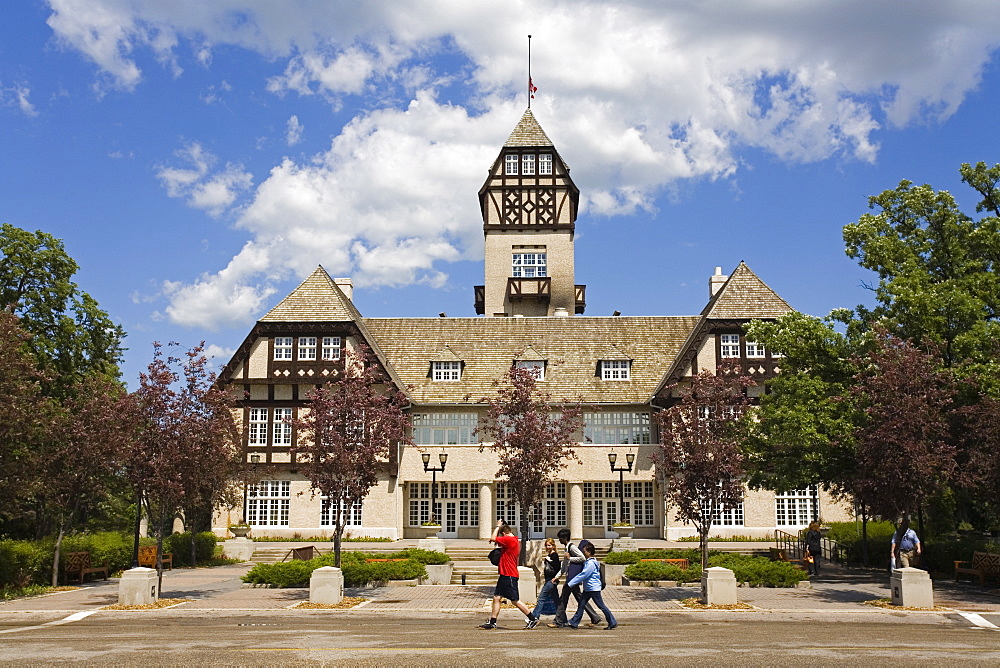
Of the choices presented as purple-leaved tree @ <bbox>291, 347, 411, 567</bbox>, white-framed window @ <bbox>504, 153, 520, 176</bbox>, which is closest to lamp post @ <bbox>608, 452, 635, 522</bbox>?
Result: purple-leaved tree @ <bbox>291, 347, 411, 567</bbox>

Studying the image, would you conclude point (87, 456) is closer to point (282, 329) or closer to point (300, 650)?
point (300, 650)

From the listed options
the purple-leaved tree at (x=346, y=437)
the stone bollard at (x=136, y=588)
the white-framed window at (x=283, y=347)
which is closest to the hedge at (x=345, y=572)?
the purple-leaved tree at (x=346, y=437)

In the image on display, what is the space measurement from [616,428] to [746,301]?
7.84 meters

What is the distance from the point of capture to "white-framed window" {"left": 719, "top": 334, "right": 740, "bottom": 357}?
37.3 metres

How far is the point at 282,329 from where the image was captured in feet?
124

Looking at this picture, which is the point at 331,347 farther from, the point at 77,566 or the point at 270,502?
the point at 77,566

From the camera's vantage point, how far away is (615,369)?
131ft

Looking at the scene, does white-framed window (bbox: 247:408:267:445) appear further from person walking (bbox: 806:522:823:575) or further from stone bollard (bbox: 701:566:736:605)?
stone bollard (bbox: 701:566:736:605)

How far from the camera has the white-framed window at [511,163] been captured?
49750mm

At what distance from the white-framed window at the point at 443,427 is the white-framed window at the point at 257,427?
6380mm

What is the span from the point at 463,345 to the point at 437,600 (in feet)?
72.2

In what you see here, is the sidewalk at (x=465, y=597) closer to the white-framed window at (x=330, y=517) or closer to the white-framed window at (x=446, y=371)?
the white-framed window at (x=330, y=517)

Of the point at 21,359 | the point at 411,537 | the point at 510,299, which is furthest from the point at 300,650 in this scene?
the point at 510,299

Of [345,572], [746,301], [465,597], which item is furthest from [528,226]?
[465,597]
